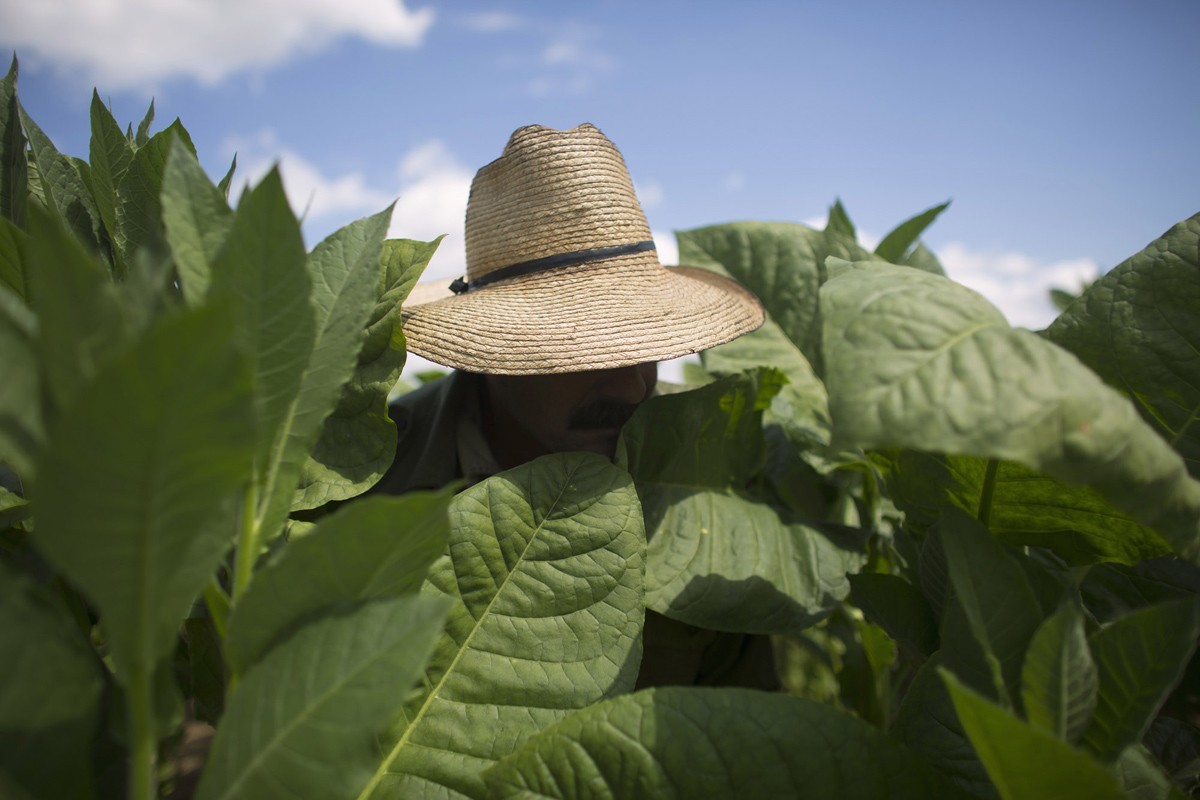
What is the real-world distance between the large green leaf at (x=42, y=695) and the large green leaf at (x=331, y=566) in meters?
0.09

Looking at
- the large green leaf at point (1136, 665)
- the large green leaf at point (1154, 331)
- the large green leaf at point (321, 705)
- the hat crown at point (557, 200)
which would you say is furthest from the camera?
the hat crown at point (557, 200)

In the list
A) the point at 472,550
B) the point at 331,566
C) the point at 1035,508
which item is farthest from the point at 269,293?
the point at 1035,508

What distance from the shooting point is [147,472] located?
1.28ft

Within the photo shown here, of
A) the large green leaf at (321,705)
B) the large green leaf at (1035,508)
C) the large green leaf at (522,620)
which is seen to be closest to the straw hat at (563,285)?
the large green leaf at (522,620)

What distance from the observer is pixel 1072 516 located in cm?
84

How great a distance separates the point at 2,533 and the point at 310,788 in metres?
0.61

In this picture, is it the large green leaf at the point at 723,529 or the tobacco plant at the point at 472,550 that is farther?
the large green leaf at the point at 723,529

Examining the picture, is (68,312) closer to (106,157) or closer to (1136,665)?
(106,157)

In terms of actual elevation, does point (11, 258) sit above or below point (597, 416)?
above

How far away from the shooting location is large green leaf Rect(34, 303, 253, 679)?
0.36m

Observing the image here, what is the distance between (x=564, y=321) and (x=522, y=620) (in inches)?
19.1

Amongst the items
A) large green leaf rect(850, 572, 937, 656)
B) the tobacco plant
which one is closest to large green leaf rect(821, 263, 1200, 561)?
the tobacco plant

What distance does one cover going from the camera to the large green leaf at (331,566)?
1.65 feet

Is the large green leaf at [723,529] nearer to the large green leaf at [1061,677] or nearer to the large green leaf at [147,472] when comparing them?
the large green leaf at [1061,677]
